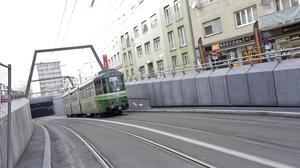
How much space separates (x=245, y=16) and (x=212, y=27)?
4467 millimetres

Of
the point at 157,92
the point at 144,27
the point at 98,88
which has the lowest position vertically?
the point at 157,92

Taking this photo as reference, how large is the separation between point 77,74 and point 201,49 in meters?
57.0

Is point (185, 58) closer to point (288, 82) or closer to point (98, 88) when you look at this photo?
point (98, 88)

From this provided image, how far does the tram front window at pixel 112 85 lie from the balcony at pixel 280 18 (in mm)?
11047

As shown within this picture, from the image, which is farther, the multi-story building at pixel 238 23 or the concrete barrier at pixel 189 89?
the multi-story building at pixel 238 23

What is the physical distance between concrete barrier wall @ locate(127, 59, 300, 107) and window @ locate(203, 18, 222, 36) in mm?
10517

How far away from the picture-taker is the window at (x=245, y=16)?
118 ft

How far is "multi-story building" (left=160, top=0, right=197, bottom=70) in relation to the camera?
44594mm

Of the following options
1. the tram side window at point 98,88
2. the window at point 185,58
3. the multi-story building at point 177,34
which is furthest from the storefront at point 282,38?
the window at point 185,58

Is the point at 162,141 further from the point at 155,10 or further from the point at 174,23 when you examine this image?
the point at 155,10

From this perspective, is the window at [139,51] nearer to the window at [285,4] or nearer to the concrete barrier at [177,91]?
the window at [285,4]

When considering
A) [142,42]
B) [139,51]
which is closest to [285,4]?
[142,42]

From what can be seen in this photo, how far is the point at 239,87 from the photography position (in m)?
21.6

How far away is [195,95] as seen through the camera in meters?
26.6
